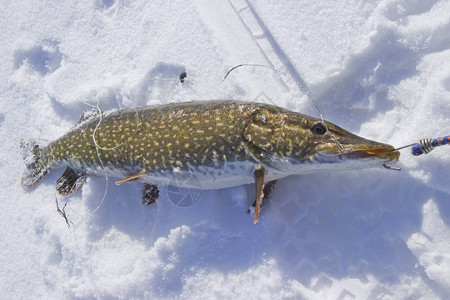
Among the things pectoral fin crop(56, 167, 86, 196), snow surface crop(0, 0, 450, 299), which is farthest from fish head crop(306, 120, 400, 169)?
pectoral fin crop(56, 167, 86, 196)

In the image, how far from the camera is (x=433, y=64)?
9.51 ft

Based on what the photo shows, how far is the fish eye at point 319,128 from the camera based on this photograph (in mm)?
2455

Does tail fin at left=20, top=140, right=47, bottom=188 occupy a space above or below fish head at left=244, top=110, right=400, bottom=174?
above

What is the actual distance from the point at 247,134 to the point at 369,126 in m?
1.17

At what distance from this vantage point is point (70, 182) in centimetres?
344

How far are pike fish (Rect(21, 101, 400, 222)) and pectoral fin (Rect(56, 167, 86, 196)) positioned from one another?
0.15 meters

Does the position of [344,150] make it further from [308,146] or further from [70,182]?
[70,182]

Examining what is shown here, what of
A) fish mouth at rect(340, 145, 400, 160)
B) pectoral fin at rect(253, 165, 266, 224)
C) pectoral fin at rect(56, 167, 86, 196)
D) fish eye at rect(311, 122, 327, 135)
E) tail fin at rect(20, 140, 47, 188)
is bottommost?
fish mouth at rect(340, 145, 400, 160)

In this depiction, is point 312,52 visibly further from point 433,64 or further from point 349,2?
point 433,64

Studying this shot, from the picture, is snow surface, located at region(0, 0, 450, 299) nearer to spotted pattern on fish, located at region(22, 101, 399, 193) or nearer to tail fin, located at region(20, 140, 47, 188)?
tail fin, located at region(20, 140, 47, 188)

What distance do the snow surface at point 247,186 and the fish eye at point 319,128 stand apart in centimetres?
57

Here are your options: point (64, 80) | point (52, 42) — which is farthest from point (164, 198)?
point (52, 42)

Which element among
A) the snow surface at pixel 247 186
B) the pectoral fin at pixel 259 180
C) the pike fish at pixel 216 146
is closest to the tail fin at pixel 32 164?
the snow surface at pixel 247 186

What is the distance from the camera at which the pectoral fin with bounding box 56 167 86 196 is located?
11.2 feet
